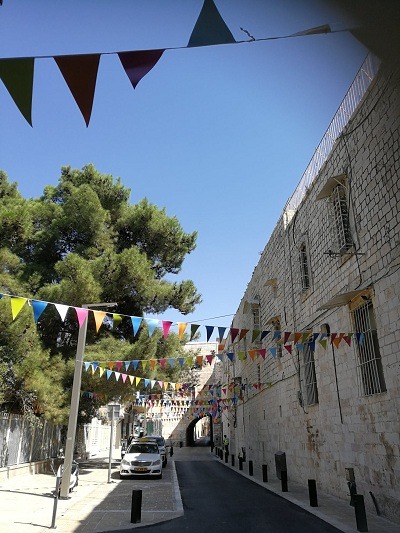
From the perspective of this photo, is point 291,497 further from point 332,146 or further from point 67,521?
point 332,146

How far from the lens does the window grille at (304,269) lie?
14.1 m

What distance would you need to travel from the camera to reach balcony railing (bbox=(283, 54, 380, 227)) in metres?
9.73

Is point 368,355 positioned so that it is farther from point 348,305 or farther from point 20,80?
point 20,80

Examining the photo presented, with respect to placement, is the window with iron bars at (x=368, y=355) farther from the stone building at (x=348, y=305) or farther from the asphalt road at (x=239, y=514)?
the asphalt road at (x=239, y=514)

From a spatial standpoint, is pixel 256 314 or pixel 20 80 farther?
pixel 256 314

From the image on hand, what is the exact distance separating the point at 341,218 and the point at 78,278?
10869mm

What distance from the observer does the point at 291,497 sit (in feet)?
38.5

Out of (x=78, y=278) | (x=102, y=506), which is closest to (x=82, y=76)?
(x=102, y=506)

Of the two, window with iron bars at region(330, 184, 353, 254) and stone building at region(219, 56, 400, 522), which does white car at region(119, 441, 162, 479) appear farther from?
window with iron bars at region(330, 184, 353, 254)

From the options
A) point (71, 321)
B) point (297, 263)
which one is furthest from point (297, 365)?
point (71, 321)

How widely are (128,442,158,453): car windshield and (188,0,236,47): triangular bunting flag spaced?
58.5 ft

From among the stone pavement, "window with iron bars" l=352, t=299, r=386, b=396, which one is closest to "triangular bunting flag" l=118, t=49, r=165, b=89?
"window with iron bars" l=352, t=299, r=386, b=396

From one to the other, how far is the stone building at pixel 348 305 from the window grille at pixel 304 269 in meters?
0.04

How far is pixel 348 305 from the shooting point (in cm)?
1057
